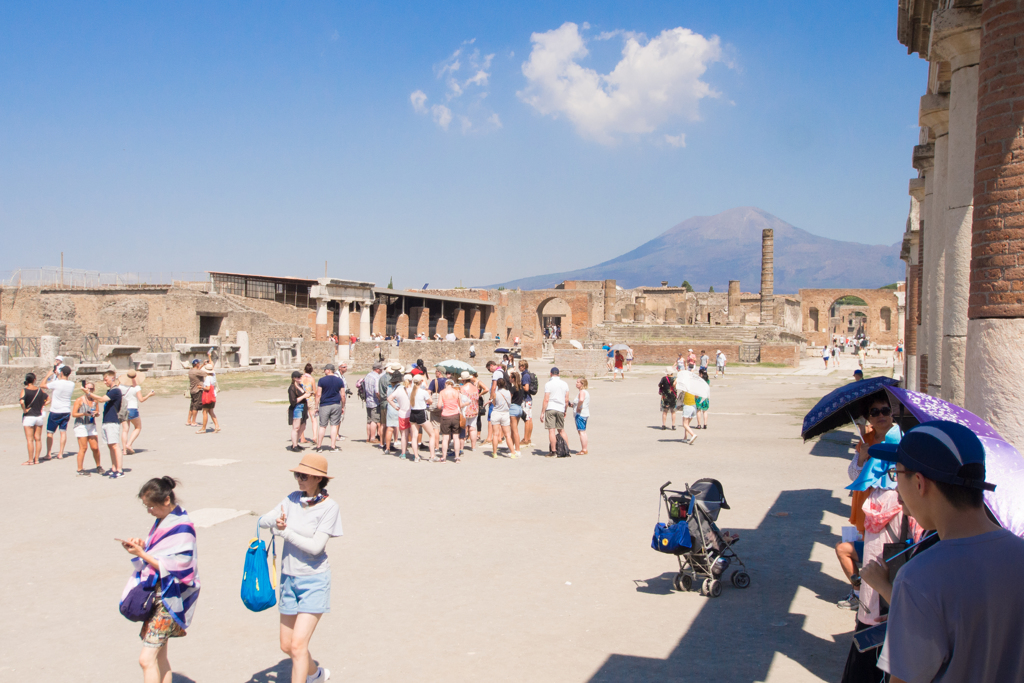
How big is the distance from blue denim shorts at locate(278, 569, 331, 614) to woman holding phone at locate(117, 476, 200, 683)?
471 mm

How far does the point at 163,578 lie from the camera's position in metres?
3.80

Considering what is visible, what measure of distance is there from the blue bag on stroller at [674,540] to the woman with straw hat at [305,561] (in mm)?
2744

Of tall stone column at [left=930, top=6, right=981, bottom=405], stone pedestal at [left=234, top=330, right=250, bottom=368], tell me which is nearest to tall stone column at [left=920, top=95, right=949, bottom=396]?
tall stone column at [left=930, top=6, right=981, bottom=405]

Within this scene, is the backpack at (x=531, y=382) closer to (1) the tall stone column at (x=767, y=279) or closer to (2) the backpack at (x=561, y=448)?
(2) the backpack at (x=561, y=448)

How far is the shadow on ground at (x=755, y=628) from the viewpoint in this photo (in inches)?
172

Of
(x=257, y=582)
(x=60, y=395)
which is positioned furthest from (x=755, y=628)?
(x=60, y=395)

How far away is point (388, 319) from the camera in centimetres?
5156

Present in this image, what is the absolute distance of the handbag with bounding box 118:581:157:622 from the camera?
3.72 meters

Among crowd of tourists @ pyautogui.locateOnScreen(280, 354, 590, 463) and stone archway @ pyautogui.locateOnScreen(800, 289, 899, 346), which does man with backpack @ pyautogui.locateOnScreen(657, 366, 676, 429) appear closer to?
crowd of tourists @ pyautogui.locateOnScreen(280, 354, 590, 463)

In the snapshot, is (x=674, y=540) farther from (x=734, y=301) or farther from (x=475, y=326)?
(x=734, y=301)

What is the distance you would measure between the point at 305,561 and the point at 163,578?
72 cm

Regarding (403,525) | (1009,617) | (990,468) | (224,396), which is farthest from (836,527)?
(224,396)

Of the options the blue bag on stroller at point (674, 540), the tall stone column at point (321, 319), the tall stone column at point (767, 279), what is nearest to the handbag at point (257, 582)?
the blue bag on stroller at point (674, 540)

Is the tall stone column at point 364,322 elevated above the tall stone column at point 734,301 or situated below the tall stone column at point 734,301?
below
